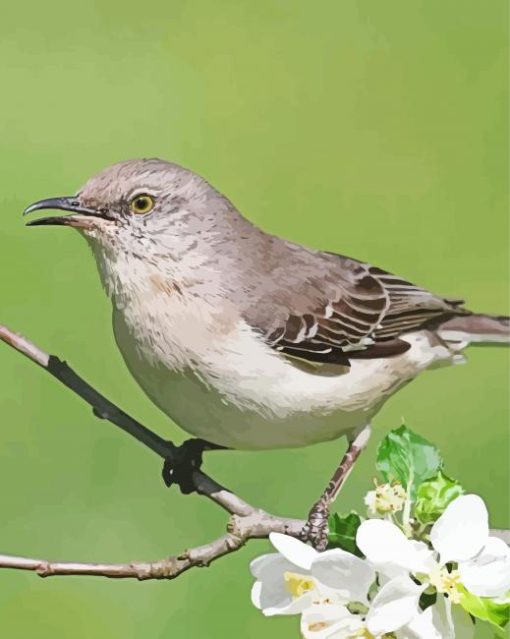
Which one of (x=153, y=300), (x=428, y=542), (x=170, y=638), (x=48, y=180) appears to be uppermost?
(x=48, y=180)

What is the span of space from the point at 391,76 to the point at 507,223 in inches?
68.9

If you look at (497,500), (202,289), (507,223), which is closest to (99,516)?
(497,500)

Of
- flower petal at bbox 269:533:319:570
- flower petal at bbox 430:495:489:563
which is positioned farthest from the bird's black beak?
flower petal at bbox 430:495:489:563

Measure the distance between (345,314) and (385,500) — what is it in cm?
124

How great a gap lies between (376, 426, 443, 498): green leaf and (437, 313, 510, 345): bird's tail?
127 centimetres

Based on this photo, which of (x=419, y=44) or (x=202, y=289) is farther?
(x=419, y=44)

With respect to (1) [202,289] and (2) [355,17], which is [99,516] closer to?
(1) [202,289]

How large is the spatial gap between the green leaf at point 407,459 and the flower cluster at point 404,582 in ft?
0.55

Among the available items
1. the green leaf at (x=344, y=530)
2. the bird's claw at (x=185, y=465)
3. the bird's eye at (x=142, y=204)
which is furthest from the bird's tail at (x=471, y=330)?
the green leaf at (x=344, y=530)

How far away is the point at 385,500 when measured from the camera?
2254mm

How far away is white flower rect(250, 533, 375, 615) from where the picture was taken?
2.07 metres

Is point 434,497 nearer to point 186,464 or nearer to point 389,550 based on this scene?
point 389,550

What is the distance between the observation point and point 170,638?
5.21m

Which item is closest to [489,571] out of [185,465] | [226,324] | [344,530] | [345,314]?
[344,530]
